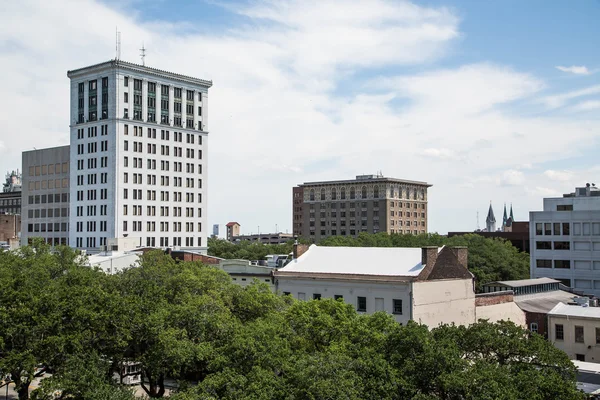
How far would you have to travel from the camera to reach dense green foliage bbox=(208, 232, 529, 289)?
11619 centimetres

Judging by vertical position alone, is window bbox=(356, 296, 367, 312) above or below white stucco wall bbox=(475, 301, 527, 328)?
above

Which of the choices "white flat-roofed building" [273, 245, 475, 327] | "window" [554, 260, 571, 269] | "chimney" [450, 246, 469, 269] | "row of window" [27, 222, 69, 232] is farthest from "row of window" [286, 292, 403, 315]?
"row of window" [27, 222, 69, 232]

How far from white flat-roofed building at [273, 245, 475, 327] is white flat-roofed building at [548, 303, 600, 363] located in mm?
8531

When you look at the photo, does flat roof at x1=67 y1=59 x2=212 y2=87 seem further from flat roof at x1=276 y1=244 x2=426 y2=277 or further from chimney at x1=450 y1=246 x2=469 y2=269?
chimney at x1=450 y1=246 x2=469 y2=269

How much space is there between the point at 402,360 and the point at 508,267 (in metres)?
86.7

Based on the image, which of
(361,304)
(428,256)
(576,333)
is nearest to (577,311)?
(576,333)

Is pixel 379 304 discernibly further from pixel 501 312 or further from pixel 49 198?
pixel 49 198

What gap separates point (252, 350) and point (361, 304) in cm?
2890

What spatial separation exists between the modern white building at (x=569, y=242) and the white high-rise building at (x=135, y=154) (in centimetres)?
6655

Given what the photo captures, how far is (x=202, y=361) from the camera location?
42469 millimetres

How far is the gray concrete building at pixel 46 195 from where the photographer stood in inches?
5285

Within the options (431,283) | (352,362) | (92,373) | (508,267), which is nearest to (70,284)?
(92,373)

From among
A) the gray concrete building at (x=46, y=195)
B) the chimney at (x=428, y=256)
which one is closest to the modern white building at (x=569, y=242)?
the chimney at (x=428, y=256)

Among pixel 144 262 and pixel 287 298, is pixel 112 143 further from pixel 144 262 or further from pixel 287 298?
pixel 287 298
